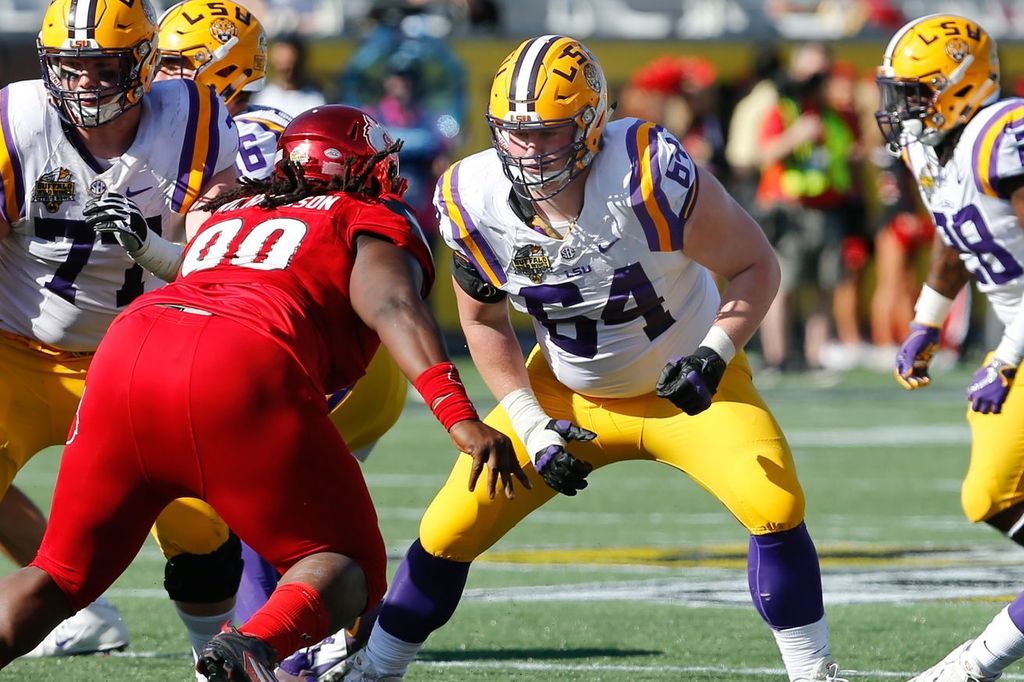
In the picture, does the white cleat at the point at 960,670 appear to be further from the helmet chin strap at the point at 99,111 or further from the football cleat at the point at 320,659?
the helmet chin strap at the point at 99,111

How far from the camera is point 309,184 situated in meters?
4.15

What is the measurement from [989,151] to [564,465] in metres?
1.87

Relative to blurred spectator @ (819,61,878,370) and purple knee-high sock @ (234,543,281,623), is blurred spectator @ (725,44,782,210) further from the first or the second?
purple knee-high sock @ (234,543,281,623)

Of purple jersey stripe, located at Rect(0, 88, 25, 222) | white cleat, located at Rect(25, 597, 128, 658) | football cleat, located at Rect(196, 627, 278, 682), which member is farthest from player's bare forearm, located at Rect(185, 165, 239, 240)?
football cleat, located at Rect(196, 627, 278, 682)

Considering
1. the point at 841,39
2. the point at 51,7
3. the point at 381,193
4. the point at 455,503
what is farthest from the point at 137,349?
the point at 841,39

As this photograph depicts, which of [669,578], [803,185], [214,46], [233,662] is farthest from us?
[803,185]

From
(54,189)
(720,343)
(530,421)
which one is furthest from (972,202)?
(54,189)

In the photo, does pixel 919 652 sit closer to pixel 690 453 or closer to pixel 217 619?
pixel 690 453

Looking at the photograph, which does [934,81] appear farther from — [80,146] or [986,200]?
[80,146]

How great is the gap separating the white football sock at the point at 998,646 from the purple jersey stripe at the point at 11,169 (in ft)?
8.52

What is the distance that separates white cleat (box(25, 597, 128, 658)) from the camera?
538 centimetres

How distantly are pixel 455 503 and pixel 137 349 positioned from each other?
1067 millimetres

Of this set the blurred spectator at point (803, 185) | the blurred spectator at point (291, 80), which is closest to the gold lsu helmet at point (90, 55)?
the blurred spectator at point (291, 80)

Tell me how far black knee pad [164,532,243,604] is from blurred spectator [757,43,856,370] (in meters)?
8.49
